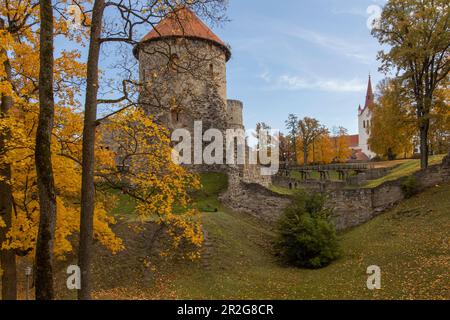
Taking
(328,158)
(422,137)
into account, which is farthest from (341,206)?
(328,158)

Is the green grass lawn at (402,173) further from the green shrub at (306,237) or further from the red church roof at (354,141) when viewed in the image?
the red church roof at (354,141)

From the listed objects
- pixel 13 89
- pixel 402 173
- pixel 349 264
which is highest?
pixel 13 89

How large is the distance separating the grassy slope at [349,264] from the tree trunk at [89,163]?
6.55m

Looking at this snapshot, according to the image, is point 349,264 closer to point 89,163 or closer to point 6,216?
point 89,163

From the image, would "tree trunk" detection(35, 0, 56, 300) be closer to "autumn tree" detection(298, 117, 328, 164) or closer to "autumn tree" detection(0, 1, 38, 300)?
"autumn tree" detection(0, 1, 38, 300)

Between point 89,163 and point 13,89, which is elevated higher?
point 13,89

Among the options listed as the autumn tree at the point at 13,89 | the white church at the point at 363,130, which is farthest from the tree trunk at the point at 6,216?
the white church at the point at 363,130

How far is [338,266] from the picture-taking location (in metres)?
14.8

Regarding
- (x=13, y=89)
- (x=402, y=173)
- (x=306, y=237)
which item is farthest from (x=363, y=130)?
(x=13, y=89)

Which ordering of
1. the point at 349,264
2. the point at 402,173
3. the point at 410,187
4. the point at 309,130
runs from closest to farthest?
the point at 349,264, the point at 410,187, the point at 402,173, the point at 309,130

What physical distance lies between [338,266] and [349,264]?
0.40 metres

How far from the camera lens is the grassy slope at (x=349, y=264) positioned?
11758mm
